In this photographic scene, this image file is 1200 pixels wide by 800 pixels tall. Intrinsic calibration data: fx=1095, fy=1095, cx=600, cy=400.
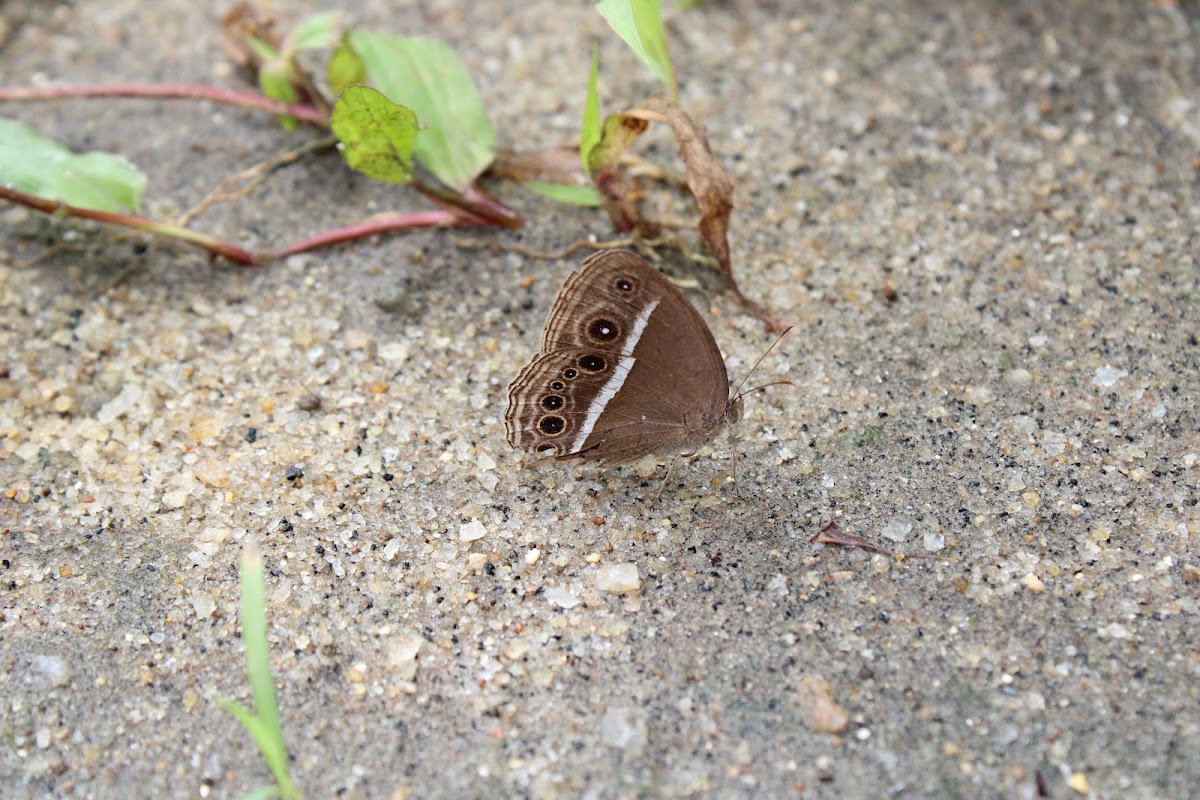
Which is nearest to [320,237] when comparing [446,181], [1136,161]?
[446,181]

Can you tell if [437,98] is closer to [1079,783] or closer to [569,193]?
[569,193]

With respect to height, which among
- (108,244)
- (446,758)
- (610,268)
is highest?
(610,268)

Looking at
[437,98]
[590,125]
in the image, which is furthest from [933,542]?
[437,98]

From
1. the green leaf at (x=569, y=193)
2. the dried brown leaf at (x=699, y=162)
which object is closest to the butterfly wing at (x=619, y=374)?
the dried brown leaf at (x=699, y=162)

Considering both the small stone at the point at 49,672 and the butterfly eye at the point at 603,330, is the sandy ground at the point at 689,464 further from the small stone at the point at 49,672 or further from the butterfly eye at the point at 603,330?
the butterfly eye at the point at 603,330

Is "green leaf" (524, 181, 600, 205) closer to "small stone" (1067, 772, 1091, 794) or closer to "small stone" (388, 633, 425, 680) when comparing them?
"small stone" (388, 633, 425, 680)

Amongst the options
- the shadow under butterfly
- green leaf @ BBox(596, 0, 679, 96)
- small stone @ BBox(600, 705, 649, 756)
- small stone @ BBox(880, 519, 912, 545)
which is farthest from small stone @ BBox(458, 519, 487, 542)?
green leaf @ BBox(596, 0, 679, 96)

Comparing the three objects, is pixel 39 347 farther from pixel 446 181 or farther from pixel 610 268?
pixel 610 268
